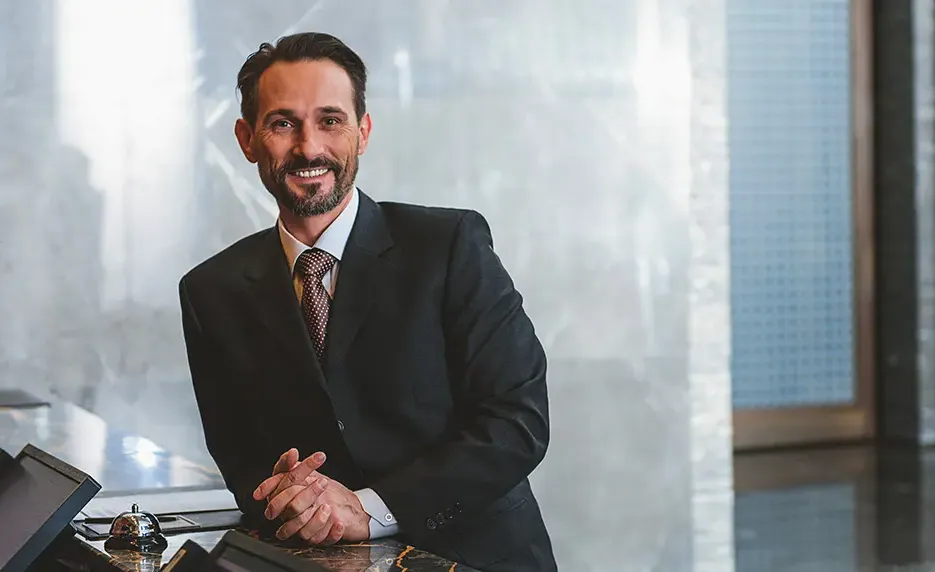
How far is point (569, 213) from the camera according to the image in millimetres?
4781

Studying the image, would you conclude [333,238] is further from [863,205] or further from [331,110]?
[863,205]

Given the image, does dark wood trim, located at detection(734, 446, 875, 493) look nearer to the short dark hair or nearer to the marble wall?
the marble wall

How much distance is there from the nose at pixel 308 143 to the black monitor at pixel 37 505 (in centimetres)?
62

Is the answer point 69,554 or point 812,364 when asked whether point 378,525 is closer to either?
point 69,554

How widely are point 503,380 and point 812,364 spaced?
635 cm

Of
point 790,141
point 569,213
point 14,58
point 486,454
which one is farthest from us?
point 790,141

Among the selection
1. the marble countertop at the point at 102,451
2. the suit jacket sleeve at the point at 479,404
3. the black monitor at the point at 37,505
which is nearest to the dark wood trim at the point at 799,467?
the marble countertop at the point at 102,451

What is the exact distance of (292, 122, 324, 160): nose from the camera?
2.19 m

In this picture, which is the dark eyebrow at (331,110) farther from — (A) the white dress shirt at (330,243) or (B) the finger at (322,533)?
(B) the finger at (322,533)

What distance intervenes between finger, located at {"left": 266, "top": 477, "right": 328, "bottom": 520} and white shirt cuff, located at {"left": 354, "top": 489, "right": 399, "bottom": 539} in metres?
0.10

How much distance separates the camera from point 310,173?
222cm

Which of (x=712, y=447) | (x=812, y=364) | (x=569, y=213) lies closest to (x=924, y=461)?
(x=812, y=364)

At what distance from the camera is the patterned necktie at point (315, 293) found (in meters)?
2.27

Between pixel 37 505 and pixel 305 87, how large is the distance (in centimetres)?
78
